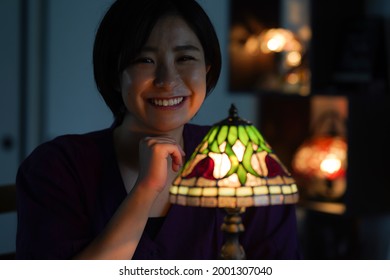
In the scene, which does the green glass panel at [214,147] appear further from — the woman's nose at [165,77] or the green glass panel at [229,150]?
the woman's nose at [165,77]

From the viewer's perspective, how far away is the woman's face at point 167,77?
103cm

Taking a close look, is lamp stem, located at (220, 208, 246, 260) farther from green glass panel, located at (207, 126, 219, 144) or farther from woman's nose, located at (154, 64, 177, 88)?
woman's nose, located at (154, 64, 177, 88)

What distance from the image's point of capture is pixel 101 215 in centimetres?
113

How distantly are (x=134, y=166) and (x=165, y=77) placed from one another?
0.20 m

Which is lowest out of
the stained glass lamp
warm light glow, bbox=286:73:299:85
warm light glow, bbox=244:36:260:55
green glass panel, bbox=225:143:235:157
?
the stained glass lamp

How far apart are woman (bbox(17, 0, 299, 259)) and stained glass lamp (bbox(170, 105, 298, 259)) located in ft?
0.21

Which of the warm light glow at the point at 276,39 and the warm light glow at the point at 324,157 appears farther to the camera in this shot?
the warm light glow at the point at 276,39

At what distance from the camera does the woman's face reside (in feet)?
3.38

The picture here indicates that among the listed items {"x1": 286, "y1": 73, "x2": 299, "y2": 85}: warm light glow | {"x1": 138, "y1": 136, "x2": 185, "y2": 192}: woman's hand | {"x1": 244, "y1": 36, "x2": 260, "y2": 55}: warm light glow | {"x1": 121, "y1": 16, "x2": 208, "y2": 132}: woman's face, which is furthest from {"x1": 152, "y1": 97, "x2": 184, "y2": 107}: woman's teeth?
{"x1": 244, "y1": 36, "x2": 260, "y2": 55}: warm light glow

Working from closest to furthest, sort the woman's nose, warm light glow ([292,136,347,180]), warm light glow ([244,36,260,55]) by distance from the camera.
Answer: the woman's nose
warm light glow ([292,136,347,180])
warm light glow ([244,36,260,55])

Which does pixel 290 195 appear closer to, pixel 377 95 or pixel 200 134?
pixel 200 134

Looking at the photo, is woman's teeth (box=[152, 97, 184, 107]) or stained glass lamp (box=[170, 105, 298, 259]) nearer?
stained glass lamp (box=[170, 105, 298, 259])

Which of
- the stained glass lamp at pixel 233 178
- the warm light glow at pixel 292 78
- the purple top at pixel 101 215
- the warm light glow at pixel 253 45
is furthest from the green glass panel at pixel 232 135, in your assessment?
the warm light glow at pixel 253 45
